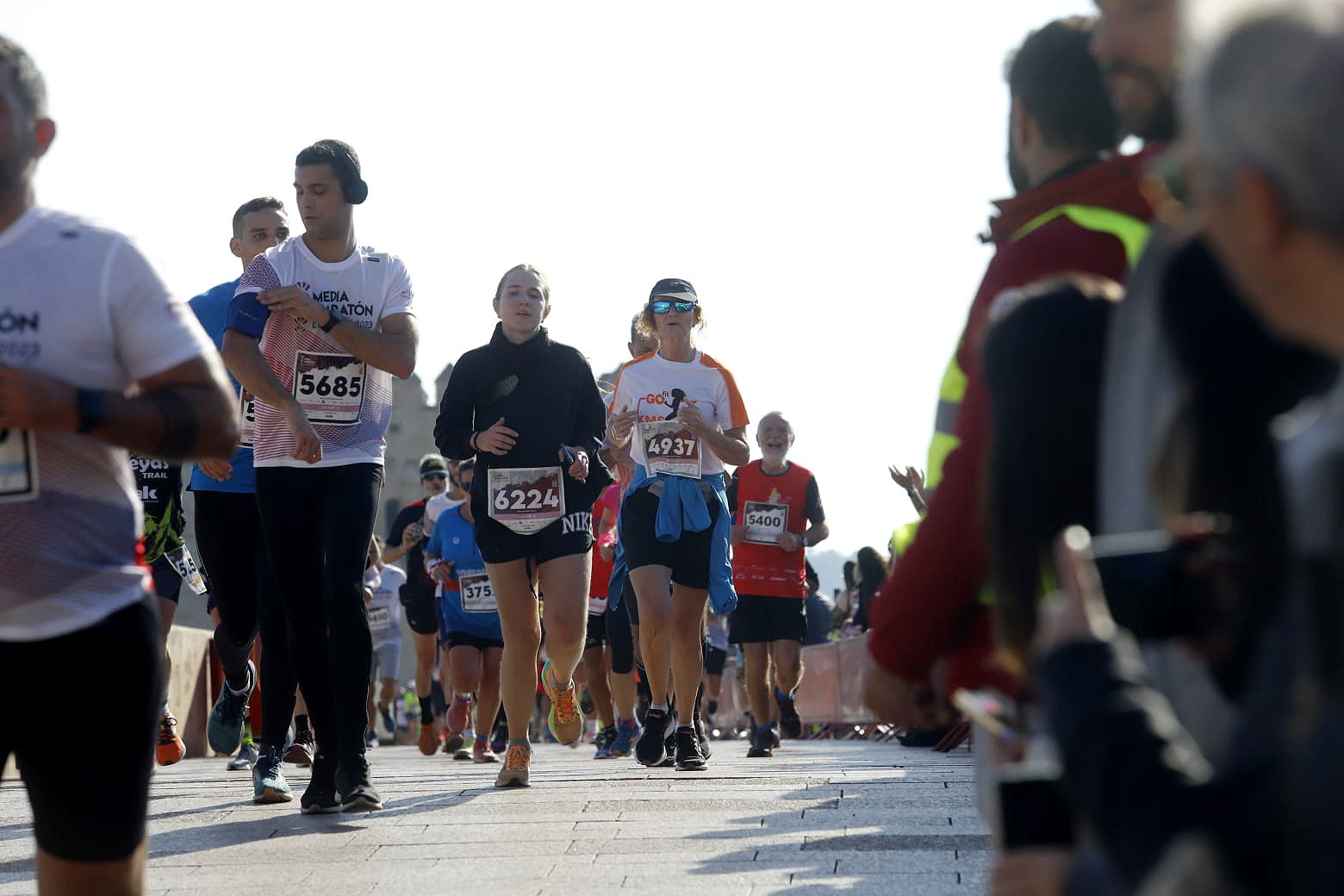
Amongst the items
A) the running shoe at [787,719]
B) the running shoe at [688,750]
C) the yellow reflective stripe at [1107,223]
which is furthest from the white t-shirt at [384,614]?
the yellow reflective stripe at [1107,223]

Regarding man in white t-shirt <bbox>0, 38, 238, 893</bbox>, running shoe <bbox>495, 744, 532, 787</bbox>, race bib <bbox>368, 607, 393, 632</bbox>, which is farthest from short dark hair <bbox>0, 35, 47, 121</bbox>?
race bib <bbox>368, 607, 393, 632</bbox>

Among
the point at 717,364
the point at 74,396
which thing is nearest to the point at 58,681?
the point at 74,396

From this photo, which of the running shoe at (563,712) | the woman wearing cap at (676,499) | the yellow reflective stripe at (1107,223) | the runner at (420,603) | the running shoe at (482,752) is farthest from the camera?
the runner at (420,603)

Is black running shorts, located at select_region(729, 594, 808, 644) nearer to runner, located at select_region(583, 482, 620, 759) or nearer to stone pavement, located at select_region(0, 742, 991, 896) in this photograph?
runner, located at select_region(583, 482, 620, 759)

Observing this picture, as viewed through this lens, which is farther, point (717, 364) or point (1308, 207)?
point (717, 364)

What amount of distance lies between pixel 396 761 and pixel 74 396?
1059 cm

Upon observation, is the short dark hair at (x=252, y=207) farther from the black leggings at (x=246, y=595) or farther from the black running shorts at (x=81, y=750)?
the black running shorts at (x=81, y=750)

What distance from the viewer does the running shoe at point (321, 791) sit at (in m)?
7.23

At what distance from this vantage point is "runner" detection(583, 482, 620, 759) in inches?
578

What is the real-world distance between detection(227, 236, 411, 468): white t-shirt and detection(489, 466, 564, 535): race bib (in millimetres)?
1242

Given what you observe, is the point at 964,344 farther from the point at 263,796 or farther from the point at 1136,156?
the point at 263,796

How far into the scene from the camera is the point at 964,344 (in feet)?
10.2

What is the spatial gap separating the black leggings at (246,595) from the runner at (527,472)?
1.02 m

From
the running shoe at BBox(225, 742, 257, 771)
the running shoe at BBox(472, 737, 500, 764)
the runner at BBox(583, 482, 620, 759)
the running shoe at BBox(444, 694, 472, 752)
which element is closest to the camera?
the running shoe at BBox(225, 742, 257, 771)
